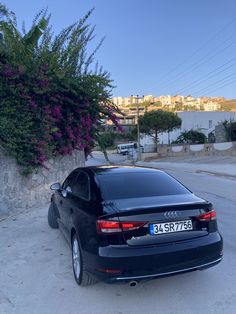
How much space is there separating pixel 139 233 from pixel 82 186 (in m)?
1.55

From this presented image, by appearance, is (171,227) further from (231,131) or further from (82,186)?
(231,131)

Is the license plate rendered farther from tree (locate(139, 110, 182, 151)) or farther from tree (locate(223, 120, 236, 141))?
tree (locate(139, 110, 182, 151))

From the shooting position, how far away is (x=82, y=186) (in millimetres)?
4820

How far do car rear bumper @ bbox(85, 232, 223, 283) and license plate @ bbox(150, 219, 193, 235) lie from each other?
15 centimetres

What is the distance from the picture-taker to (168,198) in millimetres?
4043

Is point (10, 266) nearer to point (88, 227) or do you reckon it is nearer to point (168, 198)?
point (88, 227)

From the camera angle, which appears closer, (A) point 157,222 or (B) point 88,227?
(A) point 157,222

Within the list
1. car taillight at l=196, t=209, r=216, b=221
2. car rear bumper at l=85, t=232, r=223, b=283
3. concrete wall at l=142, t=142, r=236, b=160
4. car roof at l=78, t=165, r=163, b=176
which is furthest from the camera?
concrete wall at l=142, t=142, r=236, b=160

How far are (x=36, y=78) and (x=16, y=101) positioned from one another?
34.6 inches

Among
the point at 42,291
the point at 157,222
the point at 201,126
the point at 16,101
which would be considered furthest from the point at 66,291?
the point at 201,126

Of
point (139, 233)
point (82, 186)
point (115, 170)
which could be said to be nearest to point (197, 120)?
point (115, 170)

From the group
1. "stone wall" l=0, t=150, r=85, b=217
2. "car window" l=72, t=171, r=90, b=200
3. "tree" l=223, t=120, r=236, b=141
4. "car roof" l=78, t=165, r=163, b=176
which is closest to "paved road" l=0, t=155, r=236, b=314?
"car window" l=72, t=171, r=90, b=200

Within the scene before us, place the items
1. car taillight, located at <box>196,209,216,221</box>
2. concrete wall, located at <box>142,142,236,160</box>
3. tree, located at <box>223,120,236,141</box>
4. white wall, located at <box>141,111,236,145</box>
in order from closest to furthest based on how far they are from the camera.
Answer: car taillight, located at <box>196,209,216,221</box> → concrete wall, located at <box>142,142,236,160</box> → tree, located at <box>223,120,236,141</box> → white wall, located at <box>141,111,236,145</box>

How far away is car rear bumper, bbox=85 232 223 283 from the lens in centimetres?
345
